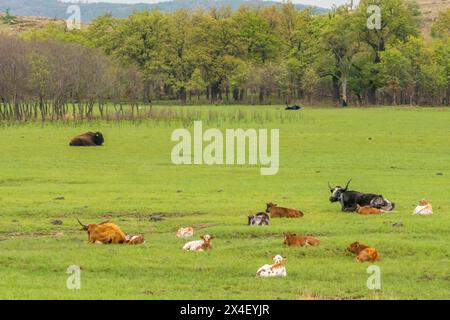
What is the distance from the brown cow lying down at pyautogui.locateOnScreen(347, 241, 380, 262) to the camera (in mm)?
13867

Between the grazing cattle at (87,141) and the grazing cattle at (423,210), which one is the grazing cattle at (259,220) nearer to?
the grazing cattle at (423,210)

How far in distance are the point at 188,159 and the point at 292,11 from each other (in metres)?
99.2

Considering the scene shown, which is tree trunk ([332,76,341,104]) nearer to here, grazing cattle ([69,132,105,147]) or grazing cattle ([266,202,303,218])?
grazing cattle ([69,132,105,147])

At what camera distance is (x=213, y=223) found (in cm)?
1823

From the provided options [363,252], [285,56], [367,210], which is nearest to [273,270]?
[363,252]

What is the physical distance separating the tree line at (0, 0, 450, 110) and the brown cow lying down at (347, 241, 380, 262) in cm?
8860

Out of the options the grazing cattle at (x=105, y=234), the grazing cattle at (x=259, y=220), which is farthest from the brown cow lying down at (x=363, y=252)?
the grazing cattle at (x=105, y=234)

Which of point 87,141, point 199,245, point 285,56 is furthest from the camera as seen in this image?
point 285,56

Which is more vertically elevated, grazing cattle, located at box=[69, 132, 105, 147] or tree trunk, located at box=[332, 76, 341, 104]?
grazing cattle, located at box=[69, 132, 105, 147]

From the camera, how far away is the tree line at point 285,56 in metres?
108

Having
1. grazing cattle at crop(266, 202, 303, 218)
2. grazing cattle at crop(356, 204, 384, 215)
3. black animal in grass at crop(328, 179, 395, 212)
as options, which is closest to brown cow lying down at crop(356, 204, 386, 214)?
grazing cattle at crop(356, 204, 384, 215)

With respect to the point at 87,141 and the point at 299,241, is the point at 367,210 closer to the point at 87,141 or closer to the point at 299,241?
the point at 299,241

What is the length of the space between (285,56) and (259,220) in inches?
4159
